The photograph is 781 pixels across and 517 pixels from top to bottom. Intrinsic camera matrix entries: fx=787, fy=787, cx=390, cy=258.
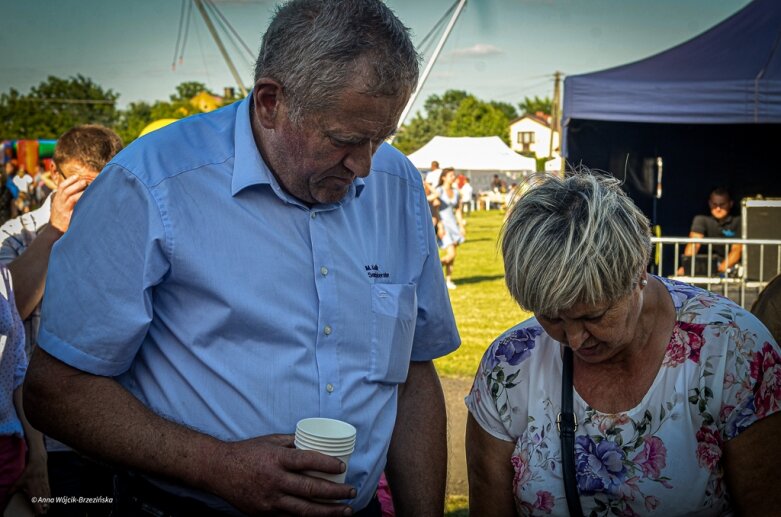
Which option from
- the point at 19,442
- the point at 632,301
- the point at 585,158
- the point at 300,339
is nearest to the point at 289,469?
the point at 300,339

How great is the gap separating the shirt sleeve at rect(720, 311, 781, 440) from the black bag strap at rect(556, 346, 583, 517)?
0.41 meters

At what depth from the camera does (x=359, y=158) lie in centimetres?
201

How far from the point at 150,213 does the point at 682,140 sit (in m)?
10.3

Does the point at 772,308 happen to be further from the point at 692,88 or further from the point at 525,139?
the point at 525,139

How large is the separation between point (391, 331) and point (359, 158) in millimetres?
492

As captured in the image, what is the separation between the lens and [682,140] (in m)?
11.0

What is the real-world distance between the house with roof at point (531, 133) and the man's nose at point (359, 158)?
103018 millimetres

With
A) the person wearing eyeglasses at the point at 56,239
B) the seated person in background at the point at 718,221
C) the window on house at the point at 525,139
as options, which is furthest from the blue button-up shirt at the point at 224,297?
the window on house at the point at 525,139

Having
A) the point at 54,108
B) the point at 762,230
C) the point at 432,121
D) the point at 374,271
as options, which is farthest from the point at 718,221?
the point at 432,121

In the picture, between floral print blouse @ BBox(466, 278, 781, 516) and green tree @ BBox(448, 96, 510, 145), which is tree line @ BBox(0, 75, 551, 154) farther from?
floral print blouse @ BBox(466, 278, 781, 516)

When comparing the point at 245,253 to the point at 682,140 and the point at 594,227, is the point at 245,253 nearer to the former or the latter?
the point at 594,227

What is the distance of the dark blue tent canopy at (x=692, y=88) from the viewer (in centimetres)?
791

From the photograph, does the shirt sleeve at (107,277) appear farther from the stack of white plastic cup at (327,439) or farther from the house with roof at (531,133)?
the house with roof at (531,133)

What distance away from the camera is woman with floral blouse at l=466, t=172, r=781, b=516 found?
6.90 feet
